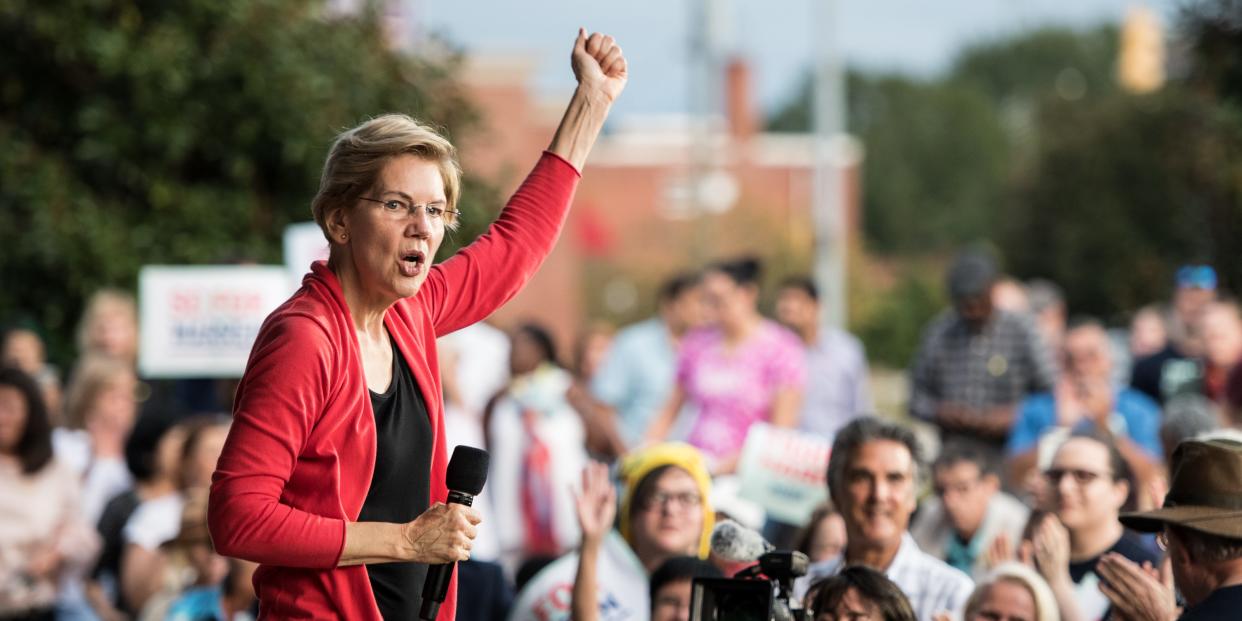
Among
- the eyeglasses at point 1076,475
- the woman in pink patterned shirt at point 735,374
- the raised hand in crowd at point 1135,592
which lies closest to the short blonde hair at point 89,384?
the woman in pink patterned shirt at point 735,374

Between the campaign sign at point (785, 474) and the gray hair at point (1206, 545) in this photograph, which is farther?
the campaign sign at point (785, 474)

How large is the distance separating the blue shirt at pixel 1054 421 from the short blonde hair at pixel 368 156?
7084 millimetres

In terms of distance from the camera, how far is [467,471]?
145 inches

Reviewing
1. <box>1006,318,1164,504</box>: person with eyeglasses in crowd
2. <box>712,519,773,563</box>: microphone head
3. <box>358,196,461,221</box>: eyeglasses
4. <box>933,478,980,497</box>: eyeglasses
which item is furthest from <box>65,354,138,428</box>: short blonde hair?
<box>358,196,461,221</box>: eyeglasses

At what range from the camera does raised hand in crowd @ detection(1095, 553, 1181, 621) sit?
196 inches

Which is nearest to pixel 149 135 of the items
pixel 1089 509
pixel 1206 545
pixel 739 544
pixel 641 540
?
pixel 641 540

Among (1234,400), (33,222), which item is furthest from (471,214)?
(1234,400)

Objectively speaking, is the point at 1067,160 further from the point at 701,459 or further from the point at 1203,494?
the point at 1203,494

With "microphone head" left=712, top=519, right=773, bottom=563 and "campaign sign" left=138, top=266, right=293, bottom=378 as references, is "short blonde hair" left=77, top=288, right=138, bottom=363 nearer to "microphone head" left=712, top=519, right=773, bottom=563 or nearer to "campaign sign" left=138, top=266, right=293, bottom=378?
"campaign sign" left=138, top=266, right=293, bottom=378

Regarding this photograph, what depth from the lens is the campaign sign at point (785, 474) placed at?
8.50 m

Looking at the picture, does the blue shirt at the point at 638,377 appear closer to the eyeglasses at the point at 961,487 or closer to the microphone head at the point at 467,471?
the eyeglasses at the point at 961,487

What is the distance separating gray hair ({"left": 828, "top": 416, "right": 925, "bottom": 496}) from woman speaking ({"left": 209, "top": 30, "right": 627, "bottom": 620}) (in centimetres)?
268

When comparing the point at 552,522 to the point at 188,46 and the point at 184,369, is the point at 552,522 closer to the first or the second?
the point at 184,369

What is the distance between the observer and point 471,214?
13359 millimetres
